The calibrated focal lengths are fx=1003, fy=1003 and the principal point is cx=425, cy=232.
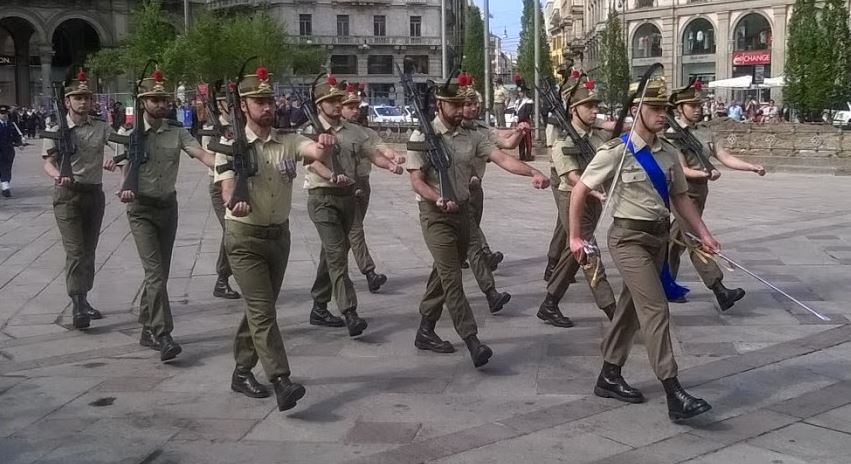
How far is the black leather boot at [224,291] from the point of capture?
9703 millimetres

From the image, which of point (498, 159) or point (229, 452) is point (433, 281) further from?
point (229, 452)

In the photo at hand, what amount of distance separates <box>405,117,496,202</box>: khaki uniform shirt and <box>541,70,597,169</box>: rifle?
3.19 feet

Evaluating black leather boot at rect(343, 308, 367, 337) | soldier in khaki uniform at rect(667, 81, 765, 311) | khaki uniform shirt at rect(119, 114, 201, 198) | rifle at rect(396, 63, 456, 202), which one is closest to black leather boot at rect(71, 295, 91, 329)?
khaki uniform shirt at rect(119, 114, 201, 198)

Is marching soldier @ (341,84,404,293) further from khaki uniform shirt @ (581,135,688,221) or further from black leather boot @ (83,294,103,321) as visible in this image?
khaki uniform shirt @ (581,135,688,221)

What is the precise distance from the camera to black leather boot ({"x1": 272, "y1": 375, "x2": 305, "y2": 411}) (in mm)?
5906

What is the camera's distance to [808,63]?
89.2ft

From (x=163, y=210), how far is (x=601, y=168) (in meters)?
3.55

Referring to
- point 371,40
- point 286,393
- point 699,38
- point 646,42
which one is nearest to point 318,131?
point 286,393

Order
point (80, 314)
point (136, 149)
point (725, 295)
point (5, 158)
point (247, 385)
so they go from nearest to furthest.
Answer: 1. point (247, 385)
2. point (136, 149)
3. point (80, 314)
4. point (725, 295)
5. point (5, 158)

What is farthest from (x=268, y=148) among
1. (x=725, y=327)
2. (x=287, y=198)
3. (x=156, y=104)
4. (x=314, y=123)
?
(x=725, y=327)

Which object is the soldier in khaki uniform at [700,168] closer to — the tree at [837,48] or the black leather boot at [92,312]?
the black leather boot at [92,312]

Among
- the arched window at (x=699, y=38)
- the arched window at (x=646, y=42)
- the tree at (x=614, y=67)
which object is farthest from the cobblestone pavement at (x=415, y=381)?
the arched window at (x=646, y=42)

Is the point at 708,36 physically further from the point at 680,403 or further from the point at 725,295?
the point at 680,403

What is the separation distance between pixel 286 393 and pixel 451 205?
5.85ft
